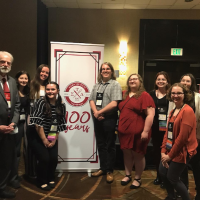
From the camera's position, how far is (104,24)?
15.7 ft

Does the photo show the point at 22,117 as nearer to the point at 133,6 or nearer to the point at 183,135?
the point at 183,135

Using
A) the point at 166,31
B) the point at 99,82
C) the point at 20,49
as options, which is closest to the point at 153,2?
the point at 166,31

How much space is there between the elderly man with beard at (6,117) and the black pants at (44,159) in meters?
0.26

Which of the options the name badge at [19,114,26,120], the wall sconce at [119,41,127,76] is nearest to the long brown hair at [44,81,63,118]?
the name badge at [19,114,26,120]

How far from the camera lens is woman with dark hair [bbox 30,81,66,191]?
2.06m

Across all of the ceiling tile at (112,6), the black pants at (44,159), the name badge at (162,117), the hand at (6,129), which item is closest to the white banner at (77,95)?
the black pants at (44,159)

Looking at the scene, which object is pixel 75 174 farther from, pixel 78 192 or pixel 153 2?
pixel 153 2

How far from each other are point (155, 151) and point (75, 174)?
116cm

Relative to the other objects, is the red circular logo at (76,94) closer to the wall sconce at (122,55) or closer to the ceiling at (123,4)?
the wall sconce at (122,55)

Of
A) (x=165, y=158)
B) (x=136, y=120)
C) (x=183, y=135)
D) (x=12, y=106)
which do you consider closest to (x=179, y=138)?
(x=183, y=135)

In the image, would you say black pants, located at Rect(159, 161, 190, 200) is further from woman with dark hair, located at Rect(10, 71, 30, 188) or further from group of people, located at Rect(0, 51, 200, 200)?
woman with dark hair, located at Rect(10, 71, 30, 188)

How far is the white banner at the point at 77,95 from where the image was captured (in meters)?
2.49

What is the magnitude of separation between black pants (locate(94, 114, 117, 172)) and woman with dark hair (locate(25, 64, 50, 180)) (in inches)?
31.6

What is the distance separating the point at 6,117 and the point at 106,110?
1.13 meters
